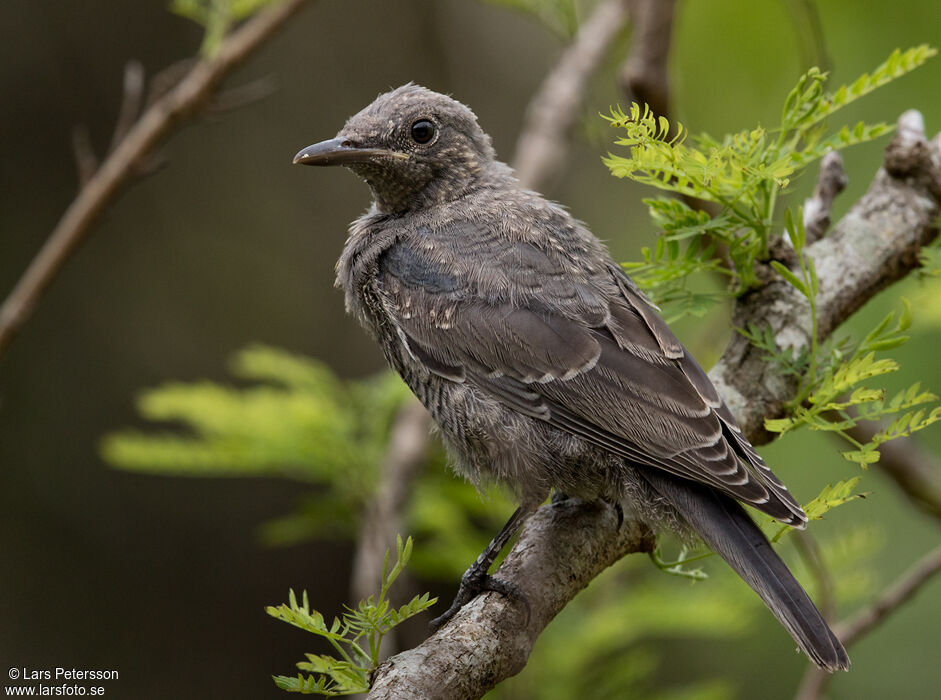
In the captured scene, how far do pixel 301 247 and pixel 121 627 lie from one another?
2607 mm

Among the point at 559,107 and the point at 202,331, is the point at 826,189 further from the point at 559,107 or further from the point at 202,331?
the point at 202,331

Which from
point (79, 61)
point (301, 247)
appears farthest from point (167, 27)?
point (301, 247)

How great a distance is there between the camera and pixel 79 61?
5.62 metres

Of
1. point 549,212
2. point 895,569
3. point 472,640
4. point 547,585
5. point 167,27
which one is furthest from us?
point 167,27

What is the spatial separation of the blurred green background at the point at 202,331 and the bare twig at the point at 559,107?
1.41 ft

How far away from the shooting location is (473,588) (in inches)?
106

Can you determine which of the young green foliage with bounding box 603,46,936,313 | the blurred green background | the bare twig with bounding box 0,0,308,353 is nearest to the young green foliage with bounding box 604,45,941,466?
the young green foliage with bounding box 603,46,936,313

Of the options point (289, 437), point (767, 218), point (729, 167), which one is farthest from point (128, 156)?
point (767, 218)

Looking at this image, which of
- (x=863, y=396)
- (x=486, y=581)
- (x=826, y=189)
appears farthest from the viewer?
(x=826, y=189)

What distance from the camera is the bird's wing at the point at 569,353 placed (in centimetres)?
270

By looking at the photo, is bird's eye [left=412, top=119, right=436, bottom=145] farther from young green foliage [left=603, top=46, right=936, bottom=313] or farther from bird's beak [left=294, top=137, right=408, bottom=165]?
young green foliage [left=603, top=46, right=936, bottom=313]

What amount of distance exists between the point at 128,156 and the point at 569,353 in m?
1.67

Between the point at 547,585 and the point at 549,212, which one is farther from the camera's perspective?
the point at 549,212

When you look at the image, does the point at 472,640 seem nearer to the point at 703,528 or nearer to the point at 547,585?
the point at 547,585
